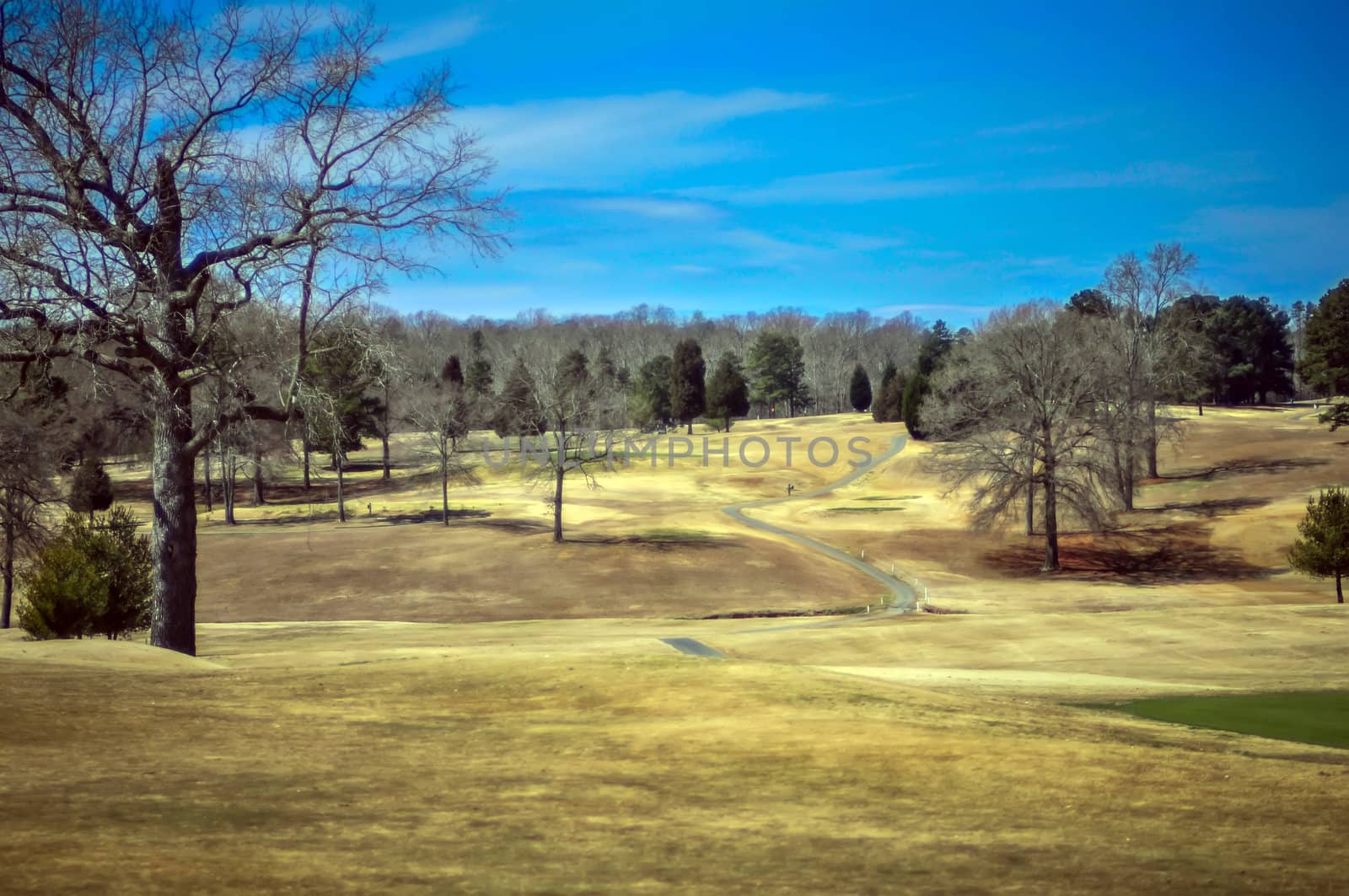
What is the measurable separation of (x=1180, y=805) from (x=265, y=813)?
7.78m

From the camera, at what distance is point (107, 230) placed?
16.9 meters

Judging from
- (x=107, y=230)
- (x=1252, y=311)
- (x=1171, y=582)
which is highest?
(x=1252, y=311)

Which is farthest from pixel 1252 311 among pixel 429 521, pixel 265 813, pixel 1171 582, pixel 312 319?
pixel 265 813

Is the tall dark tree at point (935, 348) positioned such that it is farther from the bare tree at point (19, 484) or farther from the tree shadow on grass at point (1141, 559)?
the bare tree at point (19, 484)

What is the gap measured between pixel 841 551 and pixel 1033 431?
39.4 feet

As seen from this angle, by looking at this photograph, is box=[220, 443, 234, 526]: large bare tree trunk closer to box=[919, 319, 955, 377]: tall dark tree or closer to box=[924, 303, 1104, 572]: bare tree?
box=[924, 303, 1104, 572]: bare tree

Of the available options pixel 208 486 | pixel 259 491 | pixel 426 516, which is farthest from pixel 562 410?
pixel 259 491

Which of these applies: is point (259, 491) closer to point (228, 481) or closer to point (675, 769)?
point (228, 481)

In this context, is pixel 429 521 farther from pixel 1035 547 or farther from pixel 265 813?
pixel 265 813

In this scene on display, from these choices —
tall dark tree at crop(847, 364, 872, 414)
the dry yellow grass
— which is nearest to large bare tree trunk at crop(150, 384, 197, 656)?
the dry yellow grass

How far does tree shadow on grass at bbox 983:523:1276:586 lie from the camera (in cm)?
5088

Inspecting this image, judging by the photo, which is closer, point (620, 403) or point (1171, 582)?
point (1171, 582)

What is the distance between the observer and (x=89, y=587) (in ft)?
97.8

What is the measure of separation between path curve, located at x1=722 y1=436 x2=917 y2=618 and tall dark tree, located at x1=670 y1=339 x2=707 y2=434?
24499 millimetres
